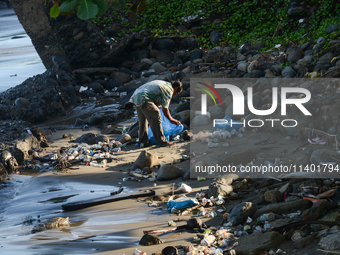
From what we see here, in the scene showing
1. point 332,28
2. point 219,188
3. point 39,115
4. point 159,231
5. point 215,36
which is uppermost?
point 215,36

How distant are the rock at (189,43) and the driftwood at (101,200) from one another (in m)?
10.3

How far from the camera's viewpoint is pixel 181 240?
3311 mm

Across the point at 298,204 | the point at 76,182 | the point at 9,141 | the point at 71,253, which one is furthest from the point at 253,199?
the point at 9,141

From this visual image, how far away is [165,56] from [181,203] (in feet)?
34.0

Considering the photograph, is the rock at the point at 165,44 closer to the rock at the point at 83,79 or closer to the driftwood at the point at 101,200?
the rock at the point at 83,79

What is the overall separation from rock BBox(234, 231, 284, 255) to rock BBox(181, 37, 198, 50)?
11.6m

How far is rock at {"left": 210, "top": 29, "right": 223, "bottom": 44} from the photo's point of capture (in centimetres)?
1388

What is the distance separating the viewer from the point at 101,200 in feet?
14.2

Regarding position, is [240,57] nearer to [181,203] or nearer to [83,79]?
[83,79]

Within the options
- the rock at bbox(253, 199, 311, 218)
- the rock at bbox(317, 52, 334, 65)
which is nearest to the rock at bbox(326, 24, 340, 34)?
the rock at bbox(317, 52, 334, 65)

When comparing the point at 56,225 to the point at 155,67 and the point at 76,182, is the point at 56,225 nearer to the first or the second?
the point at 76,182

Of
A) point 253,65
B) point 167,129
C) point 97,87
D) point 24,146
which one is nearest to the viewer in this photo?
point 167,129

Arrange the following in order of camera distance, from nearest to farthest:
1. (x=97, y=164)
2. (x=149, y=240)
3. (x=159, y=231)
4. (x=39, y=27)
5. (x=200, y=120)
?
(x=149, y=240) < (x=159, y=231) < (x=97, y=164) < (x=200, y=120) < (x=39, y=27)

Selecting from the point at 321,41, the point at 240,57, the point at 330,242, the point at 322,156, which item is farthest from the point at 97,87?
the point at 330,242
